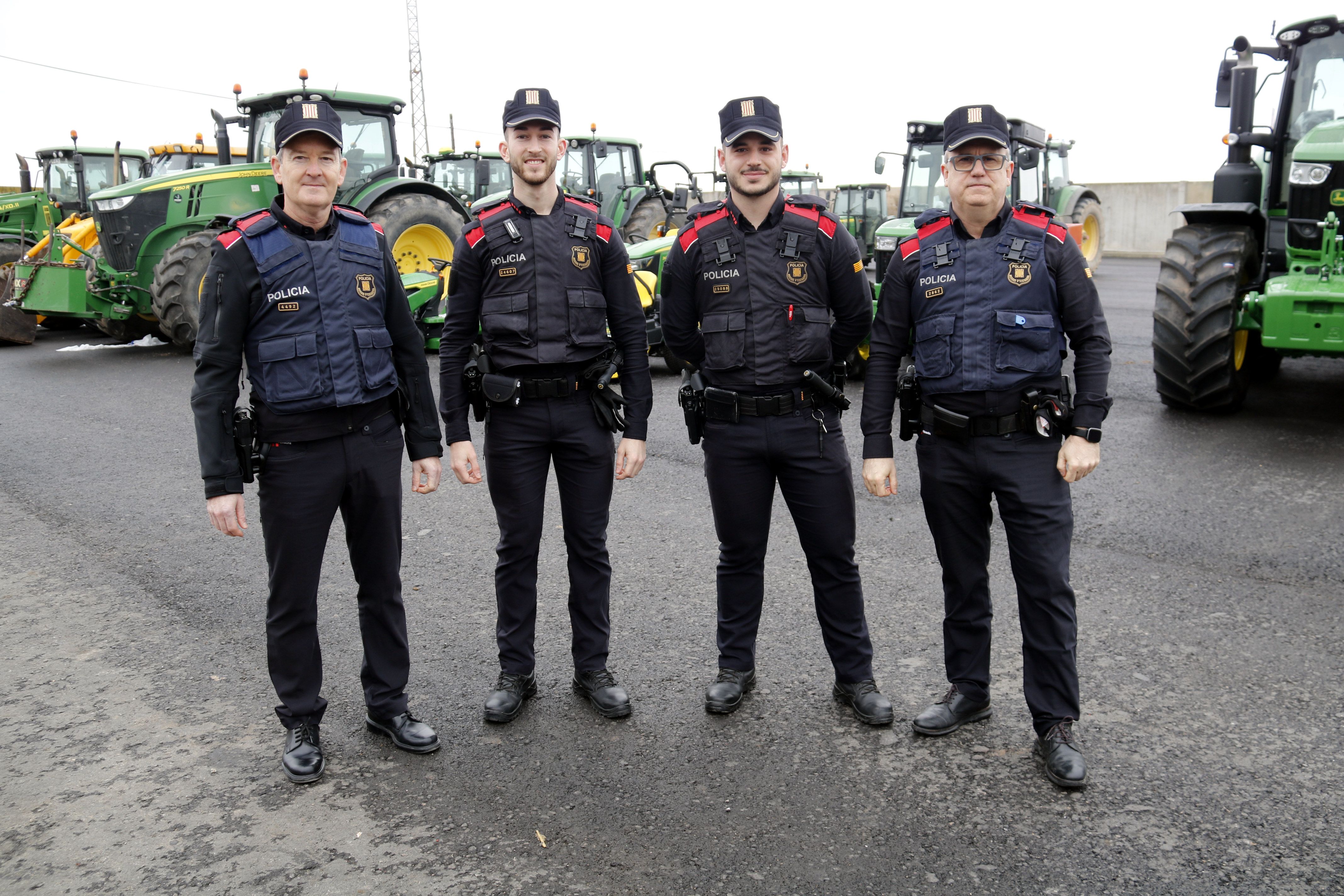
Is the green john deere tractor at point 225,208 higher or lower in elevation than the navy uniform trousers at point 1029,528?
higher

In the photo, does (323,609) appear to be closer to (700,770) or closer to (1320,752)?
(700,770)

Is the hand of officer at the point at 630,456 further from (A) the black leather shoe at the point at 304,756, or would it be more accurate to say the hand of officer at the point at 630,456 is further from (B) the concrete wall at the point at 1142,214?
(B) the concrete wall at the point at 1142,214

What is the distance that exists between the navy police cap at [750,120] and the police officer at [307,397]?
1.23 meters

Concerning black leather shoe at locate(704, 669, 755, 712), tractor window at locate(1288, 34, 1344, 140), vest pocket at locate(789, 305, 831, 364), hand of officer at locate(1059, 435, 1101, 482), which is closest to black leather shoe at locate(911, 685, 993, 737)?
black leather shoe at locate(704, 669, 755, 712)

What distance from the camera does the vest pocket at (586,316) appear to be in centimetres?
359

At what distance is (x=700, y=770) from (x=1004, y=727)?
1055 millimetres

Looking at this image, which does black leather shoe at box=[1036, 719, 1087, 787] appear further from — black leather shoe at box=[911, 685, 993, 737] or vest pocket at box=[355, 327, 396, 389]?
vest pocket at box=[355, 327, 396, 389]

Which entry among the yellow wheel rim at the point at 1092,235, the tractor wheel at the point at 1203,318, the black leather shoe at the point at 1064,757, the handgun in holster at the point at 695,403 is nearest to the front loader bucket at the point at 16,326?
the handgun in holster at the point at 695,403

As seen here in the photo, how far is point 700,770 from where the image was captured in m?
3.23

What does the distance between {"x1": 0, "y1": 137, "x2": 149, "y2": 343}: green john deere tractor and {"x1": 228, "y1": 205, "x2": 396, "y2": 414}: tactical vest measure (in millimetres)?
13554

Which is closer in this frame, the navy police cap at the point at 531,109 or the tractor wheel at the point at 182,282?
the navy police cap at the point at 531,109

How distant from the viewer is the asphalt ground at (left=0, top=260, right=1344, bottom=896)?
275cm

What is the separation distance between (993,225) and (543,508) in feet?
5.96

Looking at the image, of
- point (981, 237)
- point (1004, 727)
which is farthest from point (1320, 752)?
point (981, 237)
